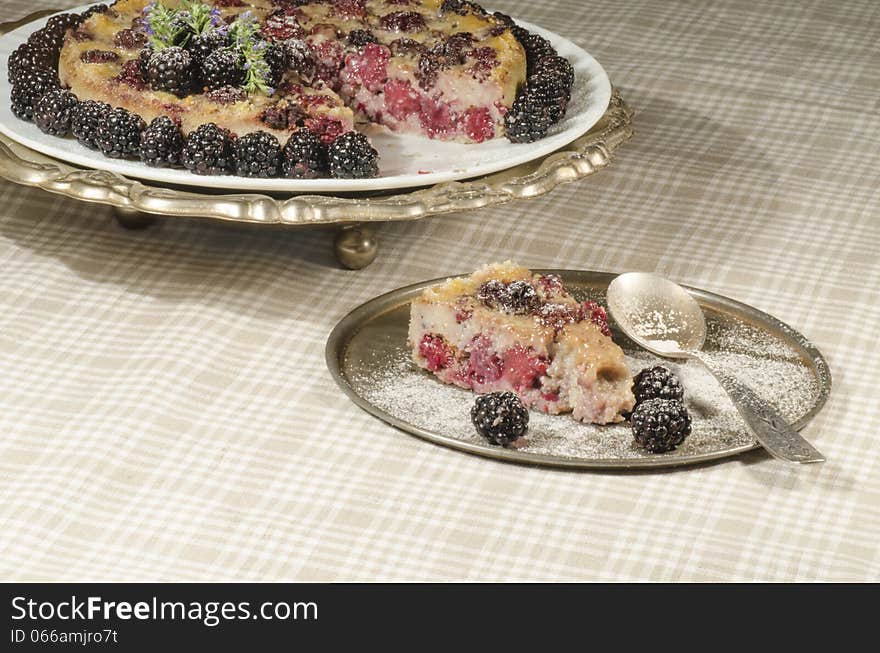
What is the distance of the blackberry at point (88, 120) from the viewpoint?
269cm

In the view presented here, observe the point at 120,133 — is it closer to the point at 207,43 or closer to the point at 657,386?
the point at 207,43

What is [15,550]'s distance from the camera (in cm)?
199

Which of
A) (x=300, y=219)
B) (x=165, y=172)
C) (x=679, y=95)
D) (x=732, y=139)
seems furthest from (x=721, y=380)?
(x=679, y=95)

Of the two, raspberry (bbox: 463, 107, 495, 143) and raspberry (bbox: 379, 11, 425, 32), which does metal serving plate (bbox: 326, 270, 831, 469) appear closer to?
raspberry (bbox: 463, 107, 495, 143)

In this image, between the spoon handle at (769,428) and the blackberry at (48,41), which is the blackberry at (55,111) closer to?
the blackberry at (48,41)

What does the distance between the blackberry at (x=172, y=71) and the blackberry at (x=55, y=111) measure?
0.52ft

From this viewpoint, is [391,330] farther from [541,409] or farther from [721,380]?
[721,380]

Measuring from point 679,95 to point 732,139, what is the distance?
283mm

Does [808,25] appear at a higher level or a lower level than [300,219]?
lower

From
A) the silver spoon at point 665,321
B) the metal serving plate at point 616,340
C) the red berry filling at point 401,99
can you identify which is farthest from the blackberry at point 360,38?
the silver spoon at point 665,321

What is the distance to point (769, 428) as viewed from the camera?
6.97ft

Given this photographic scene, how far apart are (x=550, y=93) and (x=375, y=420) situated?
925 mm

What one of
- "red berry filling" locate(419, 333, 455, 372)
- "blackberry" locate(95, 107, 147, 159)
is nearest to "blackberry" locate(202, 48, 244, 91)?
"blackberry" locate(95, 107, 147, 159)

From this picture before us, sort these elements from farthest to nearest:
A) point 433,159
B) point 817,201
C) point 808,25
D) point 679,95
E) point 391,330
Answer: point 808,25
point 679,95
point 817,201
point 433,159
point 391,330
